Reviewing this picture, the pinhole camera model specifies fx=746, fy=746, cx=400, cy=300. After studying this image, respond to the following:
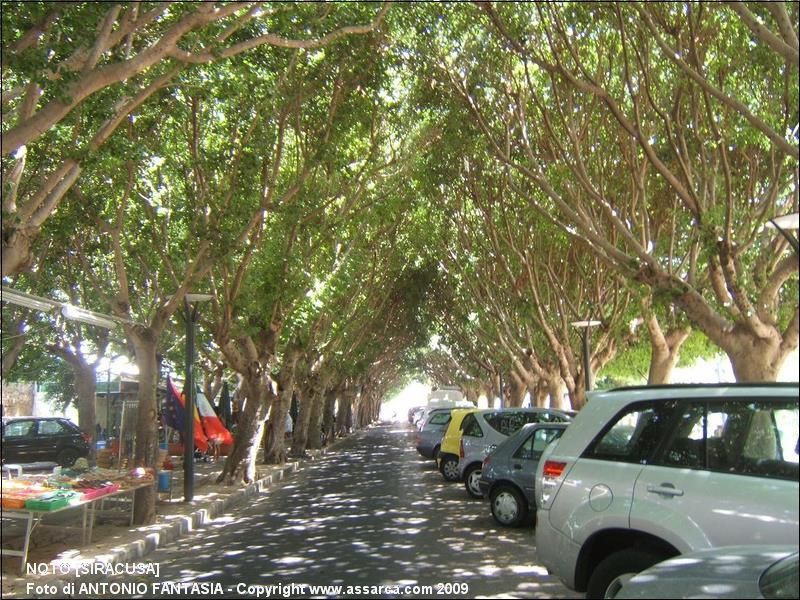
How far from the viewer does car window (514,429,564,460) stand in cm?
1088

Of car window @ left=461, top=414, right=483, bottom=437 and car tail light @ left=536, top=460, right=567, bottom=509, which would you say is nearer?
car tail light @ left=536, top=460, right=567, bottom=509

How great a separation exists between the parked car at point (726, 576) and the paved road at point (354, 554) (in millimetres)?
2783

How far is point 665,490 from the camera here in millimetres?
4969

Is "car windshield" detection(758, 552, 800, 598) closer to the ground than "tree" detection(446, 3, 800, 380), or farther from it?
closer to the ground

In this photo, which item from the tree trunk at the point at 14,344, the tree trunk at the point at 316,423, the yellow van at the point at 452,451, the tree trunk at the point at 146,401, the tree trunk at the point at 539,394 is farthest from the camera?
the tree trunk at the point at 316,423

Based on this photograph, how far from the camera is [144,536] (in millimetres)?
9609

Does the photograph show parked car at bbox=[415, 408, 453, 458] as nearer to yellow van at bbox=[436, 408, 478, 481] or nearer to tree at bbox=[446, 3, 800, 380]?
yellow van at bbox=[436, 408, 478, 481]

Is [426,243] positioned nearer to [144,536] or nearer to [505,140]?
[505,140]

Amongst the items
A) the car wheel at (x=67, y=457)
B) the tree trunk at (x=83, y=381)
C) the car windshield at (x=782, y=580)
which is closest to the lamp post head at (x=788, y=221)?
the car windshield at (x=782, y=580)

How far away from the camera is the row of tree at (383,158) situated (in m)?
8.82

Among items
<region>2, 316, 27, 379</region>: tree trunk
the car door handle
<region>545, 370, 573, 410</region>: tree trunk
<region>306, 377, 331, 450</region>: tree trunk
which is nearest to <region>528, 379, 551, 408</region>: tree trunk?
<region>545, 370, 573, 410</region>: tree trunk

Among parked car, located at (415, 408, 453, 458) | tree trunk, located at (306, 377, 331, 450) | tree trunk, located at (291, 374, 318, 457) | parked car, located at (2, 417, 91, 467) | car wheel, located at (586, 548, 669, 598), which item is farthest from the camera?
tree trunk, located at (306, 377, 331, 450)

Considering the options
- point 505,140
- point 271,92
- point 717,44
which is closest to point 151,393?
point 271,92

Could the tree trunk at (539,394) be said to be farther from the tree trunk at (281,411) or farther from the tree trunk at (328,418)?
the tree trunk at (328,418)
